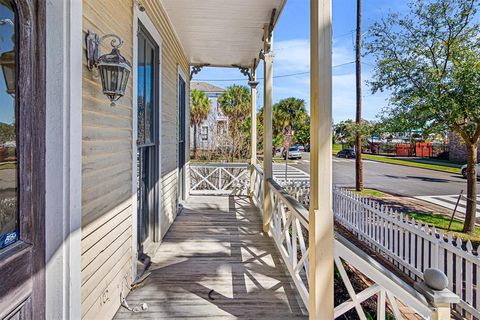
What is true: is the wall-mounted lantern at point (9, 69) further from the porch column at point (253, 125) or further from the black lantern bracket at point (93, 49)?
the porch column at point (253, 125)

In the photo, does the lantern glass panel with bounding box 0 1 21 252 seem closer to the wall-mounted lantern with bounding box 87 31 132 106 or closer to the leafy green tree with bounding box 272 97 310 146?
the wall-mounted lantern with bounding box 87 31 132 106

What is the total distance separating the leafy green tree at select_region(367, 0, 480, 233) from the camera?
17.1 ft

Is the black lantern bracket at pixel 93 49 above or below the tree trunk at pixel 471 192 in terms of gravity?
above

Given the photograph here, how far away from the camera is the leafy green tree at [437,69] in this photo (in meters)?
5.22

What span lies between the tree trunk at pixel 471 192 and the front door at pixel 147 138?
5.72m

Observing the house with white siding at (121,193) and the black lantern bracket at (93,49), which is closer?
the house with white siding at (121,193)

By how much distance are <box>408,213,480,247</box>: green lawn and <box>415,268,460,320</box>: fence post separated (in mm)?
4852

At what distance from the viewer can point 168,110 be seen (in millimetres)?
4363

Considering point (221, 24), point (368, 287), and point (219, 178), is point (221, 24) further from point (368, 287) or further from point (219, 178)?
point (219, 178)

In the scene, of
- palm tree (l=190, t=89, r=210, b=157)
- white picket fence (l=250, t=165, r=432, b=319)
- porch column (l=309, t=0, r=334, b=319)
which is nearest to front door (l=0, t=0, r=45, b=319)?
porch column (l=309, t=0, r=334, b=319)

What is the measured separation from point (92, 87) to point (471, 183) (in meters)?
6.87

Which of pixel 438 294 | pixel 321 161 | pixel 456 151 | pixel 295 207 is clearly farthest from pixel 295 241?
pixel 456 151

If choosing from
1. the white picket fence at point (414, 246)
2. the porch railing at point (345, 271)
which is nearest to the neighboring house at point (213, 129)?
the porch railing at point (345, 271)

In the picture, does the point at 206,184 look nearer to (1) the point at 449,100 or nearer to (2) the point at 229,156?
(2) the point at 229,156
